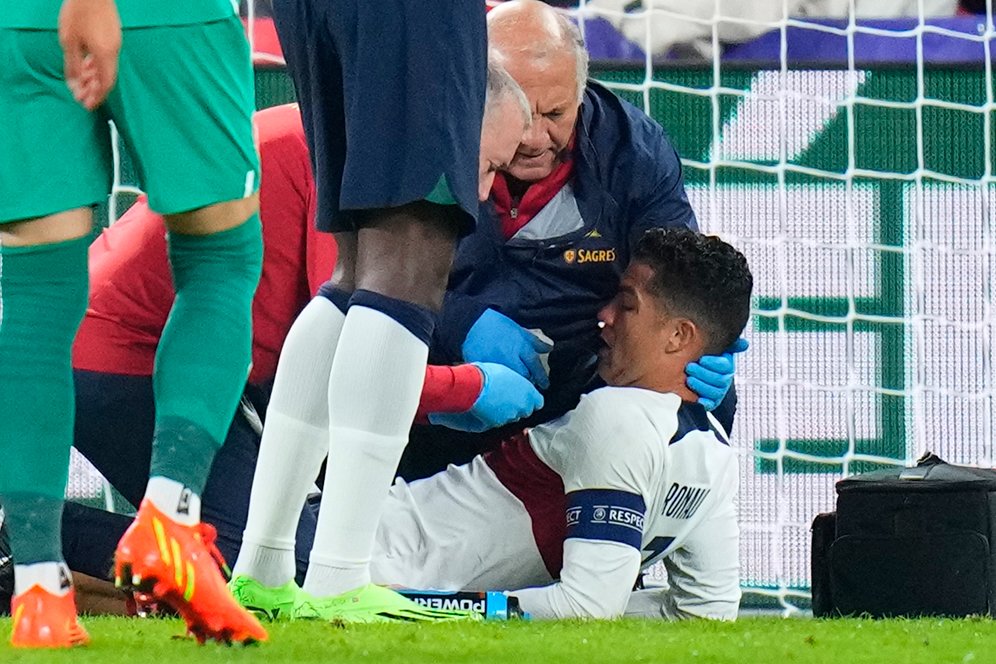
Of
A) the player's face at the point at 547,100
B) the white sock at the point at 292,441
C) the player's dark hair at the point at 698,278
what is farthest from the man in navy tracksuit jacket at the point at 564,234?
the white sock at the point at 292,441

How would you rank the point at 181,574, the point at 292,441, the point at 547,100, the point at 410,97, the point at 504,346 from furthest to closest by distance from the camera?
the point at 547,100, the point at 504,346, the point at 292,441, the point at 410,97, the point at 181,574

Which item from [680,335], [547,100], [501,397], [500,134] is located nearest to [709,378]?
[680,335]

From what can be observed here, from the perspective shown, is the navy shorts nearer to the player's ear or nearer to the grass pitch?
the grass pitch

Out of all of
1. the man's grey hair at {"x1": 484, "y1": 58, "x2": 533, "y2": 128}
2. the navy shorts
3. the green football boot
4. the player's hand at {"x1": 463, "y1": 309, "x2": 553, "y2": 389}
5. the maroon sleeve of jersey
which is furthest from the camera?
the player's hand at {"x1": 463, "y1": 309, "x2": 553, "y2": 389}

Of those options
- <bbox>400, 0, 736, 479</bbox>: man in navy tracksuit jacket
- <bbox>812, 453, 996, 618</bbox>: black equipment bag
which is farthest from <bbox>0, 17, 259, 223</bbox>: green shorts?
<bbox>812, 453, 996, 618</bbox>: black equipment bag

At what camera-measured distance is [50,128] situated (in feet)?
5.16

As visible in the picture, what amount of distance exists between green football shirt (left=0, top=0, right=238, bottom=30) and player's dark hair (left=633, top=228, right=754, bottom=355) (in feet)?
4.25

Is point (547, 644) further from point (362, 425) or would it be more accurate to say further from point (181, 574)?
point (181, 574)

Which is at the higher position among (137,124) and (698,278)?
(137,124)

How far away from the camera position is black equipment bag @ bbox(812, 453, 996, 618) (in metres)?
2.80

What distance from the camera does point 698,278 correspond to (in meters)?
2.78

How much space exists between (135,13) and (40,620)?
0.59 meters

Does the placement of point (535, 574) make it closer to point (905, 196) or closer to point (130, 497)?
point (130, 497)

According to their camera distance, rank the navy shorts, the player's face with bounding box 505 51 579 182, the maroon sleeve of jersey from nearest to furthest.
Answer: the navy shorts < the maroon sleeve of jersey < the player's face with bounding box 505 51 579 182
